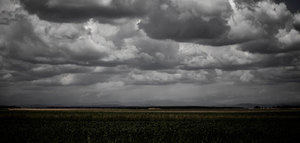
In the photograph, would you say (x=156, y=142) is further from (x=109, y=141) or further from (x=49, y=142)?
(x=49, y=142)

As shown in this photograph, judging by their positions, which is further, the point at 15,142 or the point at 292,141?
the point at 292,141

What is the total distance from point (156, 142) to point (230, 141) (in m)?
9.69

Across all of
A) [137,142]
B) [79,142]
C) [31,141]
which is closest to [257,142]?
[137,142]

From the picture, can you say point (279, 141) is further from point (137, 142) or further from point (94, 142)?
point (94, 142)

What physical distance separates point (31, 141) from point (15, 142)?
5.61ft

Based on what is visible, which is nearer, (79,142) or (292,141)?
(79,142)

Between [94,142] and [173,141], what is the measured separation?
374 inches

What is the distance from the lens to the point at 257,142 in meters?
32.4

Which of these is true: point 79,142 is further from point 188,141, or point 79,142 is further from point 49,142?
point 188,141

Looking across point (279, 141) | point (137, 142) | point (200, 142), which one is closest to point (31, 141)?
point (137, 142)

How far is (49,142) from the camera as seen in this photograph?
99.8 feet

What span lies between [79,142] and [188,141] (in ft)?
42.8

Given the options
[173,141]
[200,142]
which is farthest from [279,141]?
[173,141]

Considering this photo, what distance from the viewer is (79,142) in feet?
101
